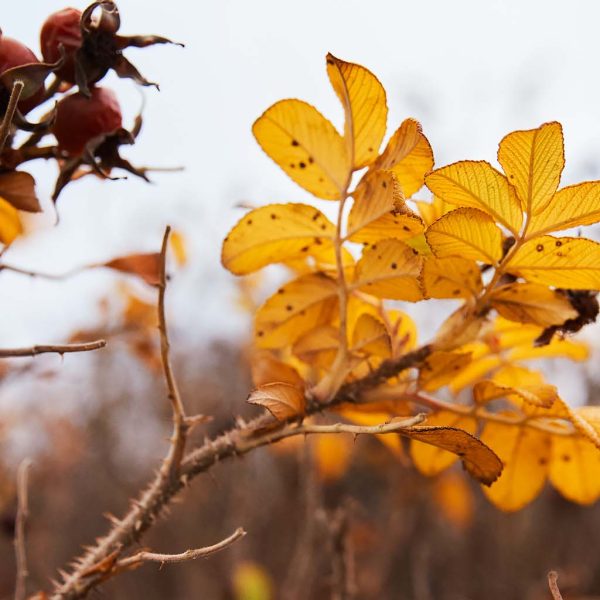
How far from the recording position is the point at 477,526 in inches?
195

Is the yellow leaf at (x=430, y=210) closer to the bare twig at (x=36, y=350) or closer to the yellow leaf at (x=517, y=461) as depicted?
the yellow leaf at (x=517, y=461)

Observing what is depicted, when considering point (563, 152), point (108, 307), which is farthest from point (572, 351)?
point (108, 307)

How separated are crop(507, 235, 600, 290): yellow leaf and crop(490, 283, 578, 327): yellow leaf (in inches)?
1.2

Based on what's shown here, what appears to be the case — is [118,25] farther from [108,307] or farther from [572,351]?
[108,307]

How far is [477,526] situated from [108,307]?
3264 mm

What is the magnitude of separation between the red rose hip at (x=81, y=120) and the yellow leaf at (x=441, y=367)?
439 millimetres

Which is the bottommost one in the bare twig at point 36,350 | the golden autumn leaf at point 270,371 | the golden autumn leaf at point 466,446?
the golden autumn leaf at point 466,446

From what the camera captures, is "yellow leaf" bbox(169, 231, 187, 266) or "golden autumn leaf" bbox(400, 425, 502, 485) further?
"yellow leaf" bbox(169, 231, 187, 266)

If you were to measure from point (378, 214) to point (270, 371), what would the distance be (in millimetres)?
253

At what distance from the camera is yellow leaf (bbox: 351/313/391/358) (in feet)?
2.90

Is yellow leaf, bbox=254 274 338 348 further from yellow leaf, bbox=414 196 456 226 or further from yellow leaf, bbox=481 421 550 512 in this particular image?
yellow leaf, bbox=481 421 550 512

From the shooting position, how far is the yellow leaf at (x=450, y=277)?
83 cm

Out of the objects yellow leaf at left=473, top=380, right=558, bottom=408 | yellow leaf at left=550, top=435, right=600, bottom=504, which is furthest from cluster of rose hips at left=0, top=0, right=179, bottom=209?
yellow leaf at left=550, top=435, right=600, bottom=504

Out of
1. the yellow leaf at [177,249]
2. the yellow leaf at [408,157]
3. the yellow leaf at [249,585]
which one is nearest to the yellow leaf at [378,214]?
the yellow leaf at [408,157]
